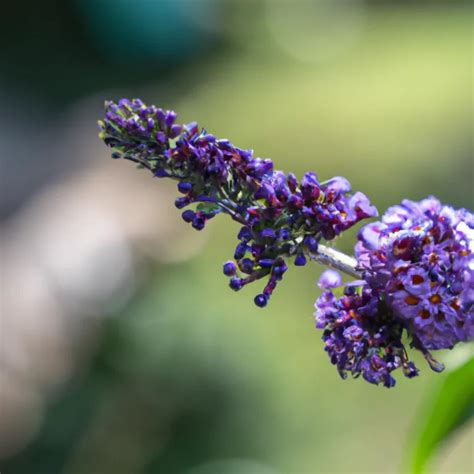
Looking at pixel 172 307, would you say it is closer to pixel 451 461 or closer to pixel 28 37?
pixel 451 461

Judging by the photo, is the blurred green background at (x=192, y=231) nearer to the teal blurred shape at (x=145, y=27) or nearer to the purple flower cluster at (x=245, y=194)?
the teal blurred shape at (x=145, y=27)

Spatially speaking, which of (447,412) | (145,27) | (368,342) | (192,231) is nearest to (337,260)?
(368,342)

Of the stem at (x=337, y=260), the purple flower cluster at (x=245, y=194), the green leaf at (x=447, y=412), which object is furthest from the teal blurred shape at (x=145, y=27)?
the green leaf at (x=447, y=412)

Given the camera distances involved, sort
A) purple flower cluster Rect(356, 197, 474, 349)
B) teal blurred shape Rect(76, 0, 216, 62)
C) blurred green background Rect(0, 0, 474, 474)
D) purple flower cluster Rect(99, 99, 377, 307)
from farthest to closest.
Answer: teal blurred shape Rect(76, 0, 216, 62) → blurred green background Rect(0, 0, 474, 474) → purple flower cluster Rect(99, 99, 377, 307) → purple flower cluster Rect(356, 197, 474, 349)

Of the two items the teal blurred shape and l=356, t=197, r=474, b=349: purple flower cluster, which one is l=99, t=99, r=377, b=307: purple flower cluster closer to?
l=356, t=197, r=474, b=349: purple flower cluster

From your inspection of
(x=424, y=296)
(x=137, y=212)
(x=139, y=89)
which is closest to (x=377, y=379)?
(x=424, y=296)

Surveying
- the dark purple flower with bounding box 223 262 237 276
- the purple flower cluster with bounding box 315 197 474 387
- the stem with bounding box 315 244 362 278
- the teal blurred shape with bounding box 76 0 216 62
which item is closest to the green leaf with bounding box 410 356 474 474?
the purple flower cluster with bounding box 315 197 474 387

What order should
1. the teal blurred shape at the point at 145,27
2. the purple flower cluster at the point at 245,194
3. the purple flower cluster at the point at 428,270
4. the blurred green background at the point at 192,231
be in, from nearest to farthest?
the purple flower cluster at the point at 428,270
the purple flower cluster at the point at 245,194
the blurred green background at the point at 192,231
the teal blurred shape at the point at 145,27

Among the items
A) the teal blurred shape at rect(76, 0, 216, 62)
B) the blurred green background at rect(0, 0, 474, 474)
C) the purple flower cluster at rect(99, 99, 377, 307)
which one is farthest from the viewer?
the teal blurred shape at rect(76, 0, 216, 62)
